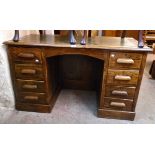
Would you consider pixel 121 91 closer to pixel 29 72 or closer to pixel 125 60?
pixel 125 60

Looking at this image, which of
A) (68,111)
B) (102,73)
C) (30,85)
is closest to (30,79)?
(30,85)

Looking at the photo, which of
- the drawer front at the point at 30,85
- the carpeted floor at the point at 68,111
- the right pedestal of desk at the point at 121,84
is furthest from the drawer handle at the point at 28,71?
the right pedestal of desk at the point at 121,84

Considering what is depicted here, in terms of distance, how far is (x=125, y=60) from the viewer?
4.56ft

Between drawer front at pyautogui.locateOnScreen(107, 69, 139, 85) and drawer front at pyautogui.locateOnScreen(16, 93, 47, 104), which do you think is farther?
drawer front at pyautogui.locateOnScreen(16, 93, 47, 104)

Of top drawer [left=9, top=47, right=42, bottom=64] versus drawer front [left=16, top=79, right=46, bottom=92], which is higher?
top drawer [left=9, top=47, right=42, bottom=64]

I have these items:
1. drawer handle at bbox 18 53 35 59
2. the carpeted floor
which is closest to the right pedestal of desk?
the carpeted floor

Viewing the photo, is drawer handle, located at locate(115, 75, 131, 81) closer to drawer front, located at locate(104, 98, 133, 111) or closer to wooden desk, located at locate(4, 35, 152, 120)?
wooden desk, located at locate(4, 35, 152, 120)

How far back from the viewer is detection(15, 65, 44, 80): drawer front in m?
1.54

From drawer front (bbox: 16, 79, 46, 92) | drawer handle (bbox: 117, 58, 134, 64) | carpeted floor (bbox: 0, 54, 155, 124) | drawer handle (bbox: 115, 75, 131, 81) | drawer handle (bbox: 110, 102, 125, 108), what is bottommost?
carpeted floor (bbox: 0, 54, 155, 124)

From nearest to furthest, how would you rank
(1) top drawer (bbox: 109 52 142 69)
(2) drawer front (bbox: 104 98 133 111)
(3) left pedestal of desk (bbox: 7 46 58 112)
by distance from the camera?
(1) top drawer (bbox: 109 52 142 69) < (3) left pedestal of desk (bbox: 7 46 58 112) < (2) drawer front (bbox: 104 98 133 111)

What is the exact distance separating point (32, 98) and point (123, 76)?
927 millimetres
